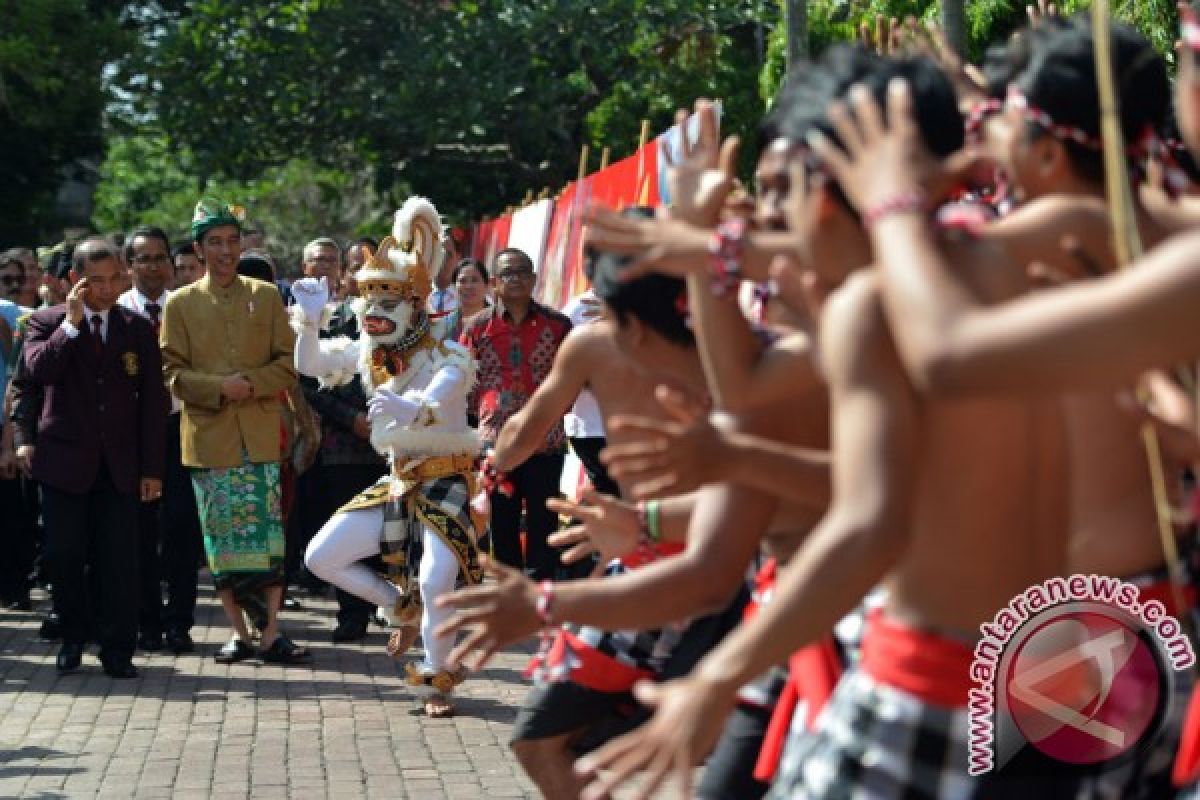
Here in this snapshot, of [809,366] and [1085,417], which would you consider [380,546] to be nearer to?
[809,366]

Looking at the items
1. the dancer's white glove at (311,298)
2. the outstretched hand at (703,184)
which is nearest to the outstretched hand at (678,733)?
the outstretched hand at (703,184)

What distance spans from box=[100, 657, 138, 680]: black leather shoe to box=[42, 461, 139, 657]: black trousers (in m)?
0.03

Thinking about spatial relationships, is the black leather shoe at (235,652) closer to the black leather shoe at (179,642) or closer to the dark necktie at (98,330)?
the black leather shoe at (179,642)

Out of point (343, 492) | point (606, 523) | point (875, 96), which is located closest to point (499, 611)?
point (606, 523)

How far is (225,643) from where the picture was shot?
1163 centimetres

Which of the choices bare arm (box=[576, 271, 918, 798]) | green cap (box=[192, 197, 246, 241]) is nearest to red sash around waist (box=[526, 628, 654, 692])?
bare arm (box=[576, 271, 918, 798])

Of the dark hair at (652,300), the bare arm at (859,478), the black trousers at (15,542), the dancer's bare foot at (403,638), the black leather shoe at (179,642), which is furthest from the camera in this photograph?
the black trousers at (15,542)

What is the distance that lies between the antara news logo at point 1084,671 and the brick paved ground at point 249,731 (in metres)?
3.95

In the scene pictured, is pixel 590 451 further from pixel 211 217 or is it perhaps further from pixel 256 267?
pixel 256 267

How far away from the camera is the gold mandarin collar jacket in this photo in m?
10.8

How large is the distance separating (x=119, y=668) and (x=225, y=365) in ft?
5.08

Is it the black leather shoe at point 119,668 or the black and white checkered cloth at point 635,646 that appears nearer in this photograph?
the black and white checkered cloth at point 635,646

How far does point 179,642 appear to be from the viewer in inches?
441

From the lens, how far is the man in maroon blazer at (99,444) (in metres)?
10.4
